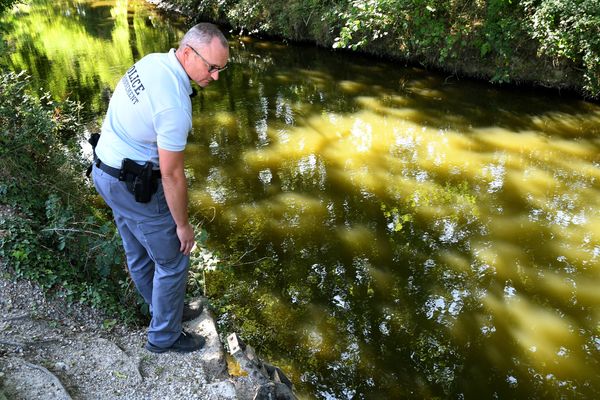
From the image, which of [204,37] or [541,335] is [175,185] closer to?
[204,37]

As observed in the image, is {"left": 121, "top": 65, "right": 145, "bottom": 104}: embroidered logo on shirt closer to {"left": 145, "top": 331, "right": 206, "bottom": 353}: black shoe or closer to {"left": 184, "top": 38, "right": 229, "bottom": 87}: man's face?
{"left": 184, "top": 38, "right": 229, "bottom": 87}: man's face

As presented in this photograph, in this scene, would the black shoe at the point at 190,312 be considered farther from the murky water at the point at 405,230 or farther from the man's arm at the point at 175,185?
the man's arm at the point at 175,185

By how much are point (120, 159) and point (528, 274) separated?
13.1ft

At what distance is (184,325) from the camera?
11.0ft

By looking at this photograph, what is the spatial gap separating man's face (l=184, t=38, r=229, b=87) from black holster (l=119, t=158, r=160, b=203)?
52cm

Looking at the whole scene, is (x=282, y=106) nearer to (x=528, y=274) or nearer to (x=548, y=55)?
(x=548, y=55)

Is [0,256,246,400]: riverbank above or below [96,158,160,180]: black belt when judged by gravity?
below

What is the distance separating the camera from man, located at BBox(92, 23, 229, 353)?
2236mm

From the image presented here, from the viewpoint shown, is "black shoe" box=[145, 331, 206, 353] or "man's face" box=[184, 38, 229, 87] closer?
"man's face" box=[184, 38, 229, 87]

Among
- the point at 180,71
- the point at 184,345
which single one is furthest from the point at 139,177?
the point at 184,345

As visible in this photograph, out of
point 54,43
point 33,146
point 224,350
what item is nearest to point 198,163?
point 33,146

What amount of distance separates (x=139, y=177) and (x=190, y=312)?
144 centimetres

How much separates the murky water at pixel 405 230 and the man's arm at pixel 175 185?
172 cm

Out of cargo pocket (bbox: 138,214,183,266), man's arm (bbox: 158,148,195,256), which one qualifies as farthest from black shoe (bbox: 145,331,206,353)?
man's arm (bbox: 158,148,195,256)
